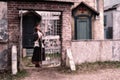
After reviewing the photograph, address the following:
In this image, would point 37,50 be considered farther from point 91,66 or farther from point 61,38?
point 91,66

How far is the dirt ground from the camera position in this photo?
33.3 feet

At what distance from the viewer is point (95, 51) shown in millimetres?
13023

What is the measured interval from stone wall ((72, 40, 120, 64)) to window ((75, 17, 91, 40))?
4900mm

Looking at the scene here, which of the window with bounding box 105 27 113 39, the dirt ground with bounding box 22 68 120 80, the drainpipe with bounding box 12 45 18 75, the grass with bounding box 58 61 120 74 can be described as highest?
the window with bounding box 105 27 113 39

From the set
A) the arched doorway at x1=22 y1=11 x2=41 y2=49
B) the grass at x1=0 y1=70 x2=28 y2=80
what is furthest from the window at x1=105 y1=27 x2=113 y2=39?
the grass at x1=0 y1=70 x2=28 y2=80

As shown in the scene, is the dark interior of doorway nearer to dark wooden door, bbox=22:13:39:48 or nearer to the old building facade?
dark wooden door, bbox=22:13:39:48

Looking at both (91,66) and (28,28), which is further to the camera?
(28,28)

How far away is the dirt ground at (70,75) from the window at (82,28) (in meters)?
6.89

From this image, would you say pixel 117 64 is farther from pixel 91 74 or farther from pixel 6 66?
pixel 6 66

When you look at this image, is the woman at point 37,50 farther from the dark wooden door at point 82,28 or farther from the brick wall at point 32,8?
the dark wooden door at point 82,28

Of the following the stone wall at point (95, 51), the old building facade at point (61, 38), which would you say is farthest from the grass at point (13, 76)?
the stone wall at point (95, 51)

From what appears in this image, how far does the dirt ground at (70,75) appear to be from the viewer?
1016cm

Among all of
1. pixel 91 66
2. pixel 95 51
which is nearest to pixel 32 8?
pixel 91 66

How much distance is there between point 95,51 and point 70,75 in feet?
9.23
